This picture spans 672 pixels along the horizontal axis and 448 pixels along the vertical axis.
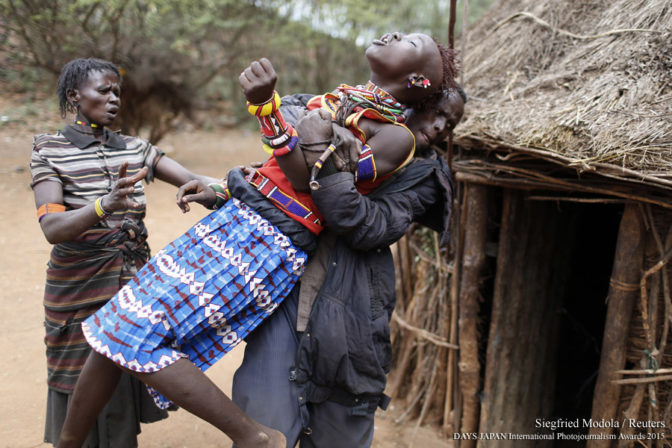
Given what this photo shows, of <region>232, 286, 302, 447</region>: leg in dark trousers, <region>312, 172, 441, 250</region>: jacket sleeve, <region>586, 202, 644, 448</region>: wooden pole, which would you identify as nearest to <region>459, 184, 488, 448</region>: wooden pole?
<region>586, 202, 644, 448</region>: wooden pole

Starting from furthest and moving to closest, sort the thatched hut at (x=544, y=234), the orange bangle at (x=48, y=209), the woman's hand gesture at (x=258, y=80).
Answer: the thatched hut at (x=544, y=234) → the orange bangle at (x=48, y=209) → the woman's hand gesture at (x=258, y=80)

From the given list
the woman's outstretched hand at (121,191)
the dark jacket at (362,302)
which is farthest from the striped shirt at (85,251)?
the dark jacket at (362,302)

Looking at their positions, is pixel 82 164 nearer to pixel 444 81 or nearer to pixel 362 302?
pixel 362 302

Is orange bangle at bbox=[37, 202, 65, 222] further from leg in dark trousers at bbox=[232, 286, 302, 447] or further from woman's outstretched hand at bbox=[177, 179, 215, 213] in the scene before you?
leg in dark trousers at bbox=[232, 286, 302, 447]

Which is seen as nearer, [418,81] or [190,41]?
[418,81]

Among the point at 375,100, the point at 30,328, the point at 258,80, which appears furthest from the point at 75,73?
the point at 30,328

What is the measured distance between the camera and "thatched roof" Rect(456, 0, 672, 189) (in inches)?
98.2

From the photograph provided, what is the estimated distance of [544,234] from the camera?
3740 mm

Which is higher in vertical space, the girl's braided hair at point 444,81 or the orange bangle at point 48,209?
the girl's braided hair at point 444,81

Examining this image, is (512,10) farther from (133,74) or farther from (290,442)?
(133,74)

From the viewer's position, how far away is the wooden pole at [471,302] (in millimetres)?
3350

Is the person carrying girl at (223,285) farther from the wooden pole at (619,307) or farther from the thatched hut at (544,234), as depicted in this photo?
the wooden pole at (619,307)

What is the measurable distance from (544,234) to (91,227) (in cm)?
291

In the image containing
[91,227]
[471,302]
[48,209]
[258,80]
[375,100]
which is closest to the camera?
[258,80]
